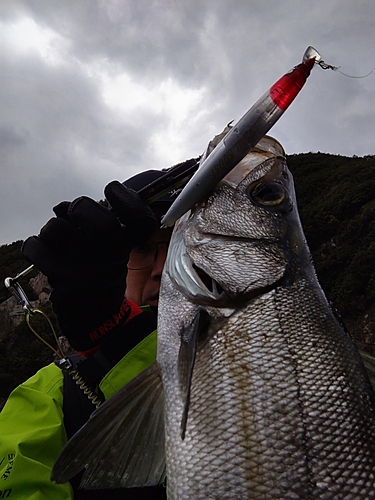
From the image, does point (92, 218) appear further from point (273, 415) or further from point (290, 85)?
point (273, 415)

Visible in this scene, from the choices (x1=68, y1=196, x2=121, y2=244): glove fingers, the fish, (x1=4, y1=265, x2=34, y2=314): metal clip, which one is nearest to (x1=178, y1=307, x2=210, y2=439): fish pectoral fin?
the fish

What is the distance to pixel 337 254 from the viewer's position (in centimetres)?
1464

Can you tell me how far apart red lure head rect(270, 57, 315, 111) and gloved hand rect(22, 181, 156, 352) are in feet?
2.67

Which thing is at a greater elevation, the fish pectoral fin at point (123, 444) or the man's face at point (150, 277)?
the man's face at point (150, 277)

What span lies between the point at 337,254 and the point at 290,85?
46.1ft

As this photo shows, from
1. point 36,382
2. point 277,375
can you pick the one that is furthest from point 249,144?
point 36,382

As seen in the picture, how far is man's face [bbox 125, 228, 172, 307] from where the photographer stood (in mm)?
3309

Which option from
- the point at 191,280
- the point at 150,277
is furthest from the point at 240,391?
the point at 150,277

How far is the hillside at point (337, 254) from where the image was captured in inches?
491

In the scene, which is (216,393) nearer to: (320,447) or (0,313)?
(320,447)

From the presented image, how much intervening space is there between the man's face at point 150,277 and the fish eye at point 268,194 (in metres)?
1.59

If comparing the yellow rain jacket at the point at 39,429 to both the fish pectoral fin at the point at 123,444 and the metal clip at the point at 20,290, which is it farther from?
the fish pectoral fin at the point at 123,444

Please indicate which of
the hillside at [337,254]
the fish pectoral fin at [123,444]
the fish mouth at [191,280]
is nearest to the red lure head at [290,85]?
the fish mouth at [191,280]

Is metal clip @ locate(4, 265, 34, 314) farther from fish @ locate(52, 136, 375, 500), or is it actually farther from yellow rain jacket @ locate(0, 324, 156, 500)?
fish @ locate(52, 136, 375, 500)
